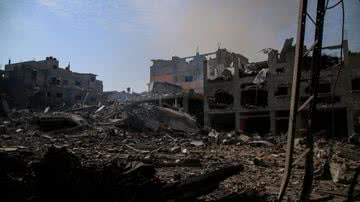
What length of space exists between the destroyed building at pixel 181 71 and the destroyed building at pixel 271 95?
13.8 m

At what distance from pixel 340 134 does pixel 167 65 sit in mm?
29835

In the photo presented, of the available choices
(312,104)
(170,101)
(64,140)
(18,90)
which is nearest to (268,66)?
(170,101)

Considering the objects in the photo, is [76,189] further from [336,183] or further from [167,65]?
[167,65]

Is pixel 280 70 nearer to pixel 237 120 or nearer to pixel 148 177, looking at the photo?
pixel 237 120

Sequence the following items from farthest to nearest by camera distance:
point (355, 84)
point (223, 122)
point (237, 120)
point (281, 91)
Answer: point (223, 122)
point (237, 120)
point (281, 91)
point (355, 84)

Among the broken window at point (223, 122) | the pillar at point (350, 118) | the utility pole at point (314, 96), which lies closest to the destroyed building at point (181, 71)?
the broken window at point (223, 122)

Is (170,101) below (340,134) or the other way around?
the other way around

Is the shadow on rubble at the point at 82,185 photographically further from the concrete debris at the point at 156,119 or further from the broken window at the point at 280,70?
the broken window at the point at 280,70

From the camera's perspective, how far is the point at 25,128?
22016mm

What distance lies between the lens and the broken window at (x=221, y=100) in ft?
104

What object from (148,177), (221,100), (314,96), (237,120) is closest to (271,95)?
(237,120)

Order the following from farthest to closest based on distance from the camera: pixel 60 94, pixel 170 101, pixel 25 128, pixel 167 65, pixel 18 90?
pixel 167 65
pixel 60 94
pixel 18 90
pixel 170 101
pixel 25 128

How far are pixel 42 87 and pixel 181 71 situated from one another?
19.6 meters

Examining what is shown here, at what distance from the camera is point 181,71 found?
50094 mm
